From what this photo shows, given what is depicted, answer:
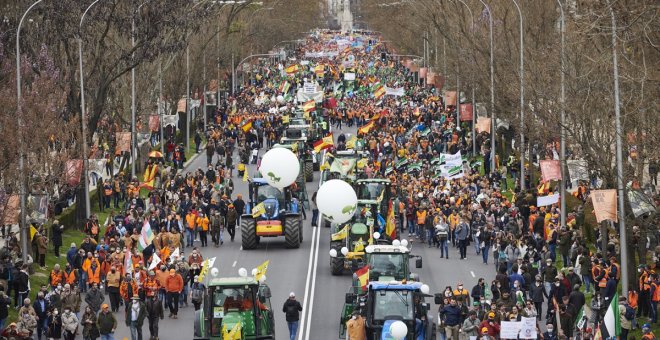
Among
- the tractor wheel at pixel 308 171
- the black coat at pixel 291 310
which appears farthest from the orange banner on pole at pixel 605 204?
the tractor wheel at pixel 308 171

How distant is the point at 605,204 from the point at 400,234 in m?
17.5

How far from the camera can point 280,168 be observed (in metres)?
46.8

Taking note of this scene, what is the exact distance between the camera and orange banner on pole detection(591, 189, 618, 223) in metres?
34.8

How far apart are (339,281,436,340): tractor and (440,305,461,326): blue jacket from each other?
0.79 meters

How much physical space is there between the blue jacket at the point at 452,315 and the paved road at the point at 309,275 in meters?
3.19

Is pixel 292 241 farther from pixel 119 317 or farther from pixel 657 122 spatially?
pixel 657 122

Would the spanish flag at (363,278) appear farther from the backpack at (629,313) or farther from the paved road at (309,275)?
the backpack at (629,313)

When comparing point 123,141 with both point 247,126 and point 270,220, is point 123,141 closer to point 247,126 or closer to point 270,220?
point 270,220

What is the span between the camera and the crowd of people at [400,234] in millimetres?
34094

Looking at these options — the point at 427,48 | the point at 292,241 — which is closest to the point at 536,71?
the point at 292,241

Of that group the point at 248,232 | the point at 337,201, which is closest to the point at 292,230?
the point at 248,232

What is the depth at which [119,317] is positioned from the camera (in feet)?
125

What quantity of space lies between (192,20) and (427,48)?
56934 millimetres

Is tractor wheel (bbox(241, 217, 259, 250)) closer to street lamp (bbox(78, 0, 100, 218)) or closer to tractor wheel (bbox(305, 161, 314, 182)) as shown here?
street lamp (bbox(78, 0, 100, 218))
